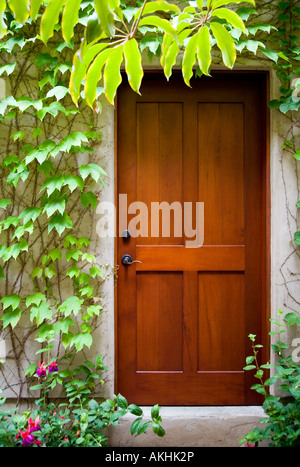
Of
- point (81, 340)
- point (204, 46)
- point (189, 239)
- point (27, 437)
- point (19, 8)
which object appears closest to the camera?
point (19, 8)

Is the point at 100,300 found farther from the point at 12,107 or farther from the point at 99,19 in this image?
the point at 99,19

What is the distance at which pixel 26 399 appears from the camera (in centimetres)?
224

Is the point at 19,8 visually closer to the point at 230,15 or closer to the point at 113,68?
the point at 113,68

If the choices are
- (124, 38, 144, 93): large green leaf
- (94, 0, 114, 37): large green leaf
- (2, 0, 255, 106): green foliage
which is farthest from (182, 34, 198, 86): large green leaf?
(94, 0, 114, 37): large green leaf

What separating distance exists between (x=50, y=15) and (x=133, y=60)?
0.62 ft

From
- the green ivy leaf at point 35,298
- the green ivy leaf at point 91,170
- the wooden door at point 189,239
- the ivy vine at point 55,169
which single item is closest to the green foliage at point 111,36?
the green ivy leaf at point 91,170

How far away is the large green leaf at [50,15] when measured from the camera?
69cm

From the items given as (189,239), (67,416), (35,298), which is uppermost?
(189,239)

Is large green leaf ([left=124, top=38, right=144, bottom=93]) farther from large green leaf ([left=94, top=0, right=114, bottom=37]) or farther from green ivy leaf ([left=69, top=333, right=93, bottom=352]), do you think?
green ivy leaf ([left=69, top=333, right=93, bottom=352])

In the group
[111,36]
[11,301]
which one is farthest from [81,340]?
[111,36]

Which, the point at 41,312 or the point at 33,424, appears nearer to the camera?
the point at 33,424

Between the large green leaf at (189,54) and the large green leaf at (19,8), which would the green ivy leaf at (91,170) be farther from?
the large green leaf at (19,8)

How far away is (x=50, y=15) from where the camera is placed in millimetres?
694

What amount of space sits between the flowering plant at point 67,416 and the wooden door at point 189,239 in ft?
0.97
